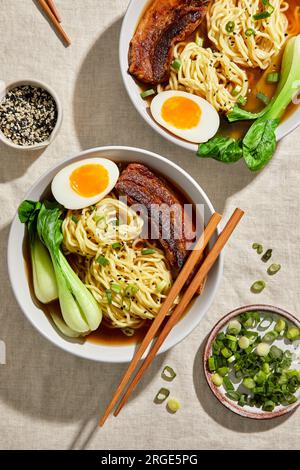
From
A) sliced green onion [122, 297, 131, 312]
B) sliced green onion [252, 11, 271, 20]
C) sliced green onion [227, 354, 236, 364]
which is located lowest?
sliced green onion [227, 354, 236, 364]

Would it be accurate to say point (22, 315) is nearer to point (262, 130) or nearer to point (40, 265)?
point (40, 265)

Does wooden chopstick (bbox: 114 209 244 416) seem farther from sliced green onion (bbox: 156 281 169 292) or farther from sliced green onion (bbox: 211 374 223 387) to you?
A: sliced green onion (bbox: 211 374 223 387)

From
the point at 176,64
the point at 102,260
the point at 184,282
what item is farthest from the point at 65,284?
the point at 176,64

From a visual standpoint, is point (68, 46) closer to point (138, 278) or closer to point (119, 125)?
point (119, 125)

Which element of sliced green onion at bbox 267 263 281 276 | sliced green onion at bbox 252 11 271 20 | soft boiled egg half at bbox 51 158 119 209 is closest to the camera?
soft boiled egg half at bbox 51 158 119 209

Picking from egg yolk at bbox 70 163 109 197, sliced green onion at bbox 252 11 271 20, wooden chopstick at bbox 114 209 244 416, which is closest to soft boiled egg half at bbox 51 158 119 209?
egg yolk at bbox 70 163 109 197

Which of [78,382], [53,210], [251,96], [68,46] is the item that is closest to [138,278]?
[53,210]

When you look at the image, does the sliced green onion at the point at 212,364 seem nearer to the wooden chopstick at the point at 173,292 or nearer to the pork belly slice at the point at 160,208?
the wooden chopstick at the point at 173,292
